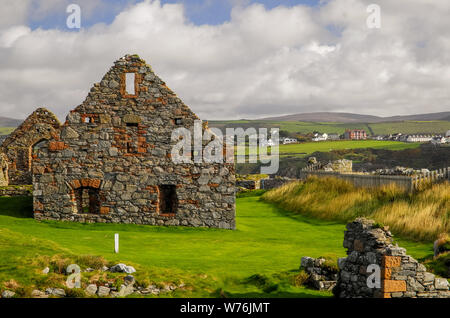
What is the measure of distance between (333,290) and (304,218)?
1202 centimetres

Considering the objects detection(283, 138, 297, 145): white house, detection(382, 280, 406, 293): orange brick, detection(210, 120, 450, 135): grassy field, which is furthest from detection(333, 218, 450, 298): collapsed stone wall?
detection(210, 120, 450, 135): grassy field

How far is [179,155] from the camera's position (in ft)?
63.3

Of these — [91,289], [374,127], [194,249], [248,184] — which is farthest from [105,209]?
[374,127]

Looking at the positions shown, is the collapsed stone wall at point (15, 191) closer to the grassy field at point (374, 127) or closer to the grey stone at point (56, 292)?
the grey stone at point (56, 292)

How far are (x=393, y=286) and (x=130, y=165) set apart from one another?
12189 mm

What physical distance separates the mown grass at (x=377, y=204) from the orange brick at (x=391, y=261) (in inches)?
311

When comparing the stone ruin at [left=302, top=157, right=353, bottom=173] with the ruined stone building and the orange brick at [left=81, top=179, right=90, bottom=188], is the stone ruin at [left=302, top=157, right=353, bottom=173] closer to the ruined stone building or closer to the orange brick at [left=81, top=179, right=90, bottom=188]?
the ruined stone building

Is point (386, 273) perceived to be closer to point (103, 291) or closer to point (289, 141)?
point (103, 291)

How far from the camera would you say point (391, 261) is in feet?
31.1

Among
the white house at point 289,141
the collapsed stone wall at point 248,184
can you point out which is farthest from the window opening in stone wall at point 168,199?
the white house at point 289,141

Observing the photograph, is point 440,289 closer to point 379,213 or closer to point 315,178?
point 379,213

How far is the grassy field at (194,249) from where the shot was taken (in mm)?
10703
